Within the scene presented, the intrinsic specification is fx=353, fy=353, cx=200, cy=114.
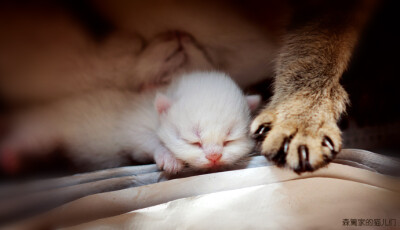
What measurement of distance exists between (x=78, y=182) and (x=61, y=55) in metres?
0.59

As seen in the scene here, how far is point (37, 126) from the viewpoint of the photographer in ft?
4.33

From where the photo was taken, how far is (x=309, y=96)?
1146 mm

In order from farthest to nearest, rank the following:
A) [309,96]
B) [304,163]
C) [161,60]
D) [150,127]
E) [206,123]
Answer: [161,60], [150,127], [309,96], [206,123], [304,163]

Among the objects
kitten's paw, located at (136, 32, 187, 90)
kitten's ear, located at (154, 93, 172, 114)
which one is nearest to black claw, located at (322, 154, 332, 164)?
kitten's ear, located at (154, 93, 172, 114)

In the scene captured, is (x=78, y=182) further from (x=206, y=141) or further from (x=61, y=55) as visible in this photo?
(x=61, y=55)

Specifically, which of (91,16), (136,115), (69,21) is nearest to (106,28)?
(91,16)

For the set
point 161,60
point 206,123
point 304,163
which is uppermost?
point 161,60

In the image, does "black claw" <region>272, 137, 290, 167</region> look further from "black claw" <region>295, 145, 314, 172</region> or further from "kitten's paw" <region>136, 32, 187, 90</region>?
"kitten's paw" <region>136, 32, 187, 90</region>

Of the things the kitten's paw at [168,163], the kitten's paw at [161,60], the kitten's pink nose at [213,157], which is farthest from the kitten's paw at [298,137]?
the kitten's paw at [161,60]

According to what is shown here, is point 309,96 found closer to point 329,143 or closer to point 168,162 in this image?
point 329,143

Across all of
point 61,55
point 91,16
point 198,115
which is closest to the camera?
point 198,115

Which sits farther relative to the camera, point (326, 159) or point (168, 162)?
point (168, 162)

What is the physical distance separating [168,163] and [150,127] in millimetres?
227

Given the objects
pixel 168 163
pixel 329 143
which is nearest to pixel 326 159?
pixel 329 143
